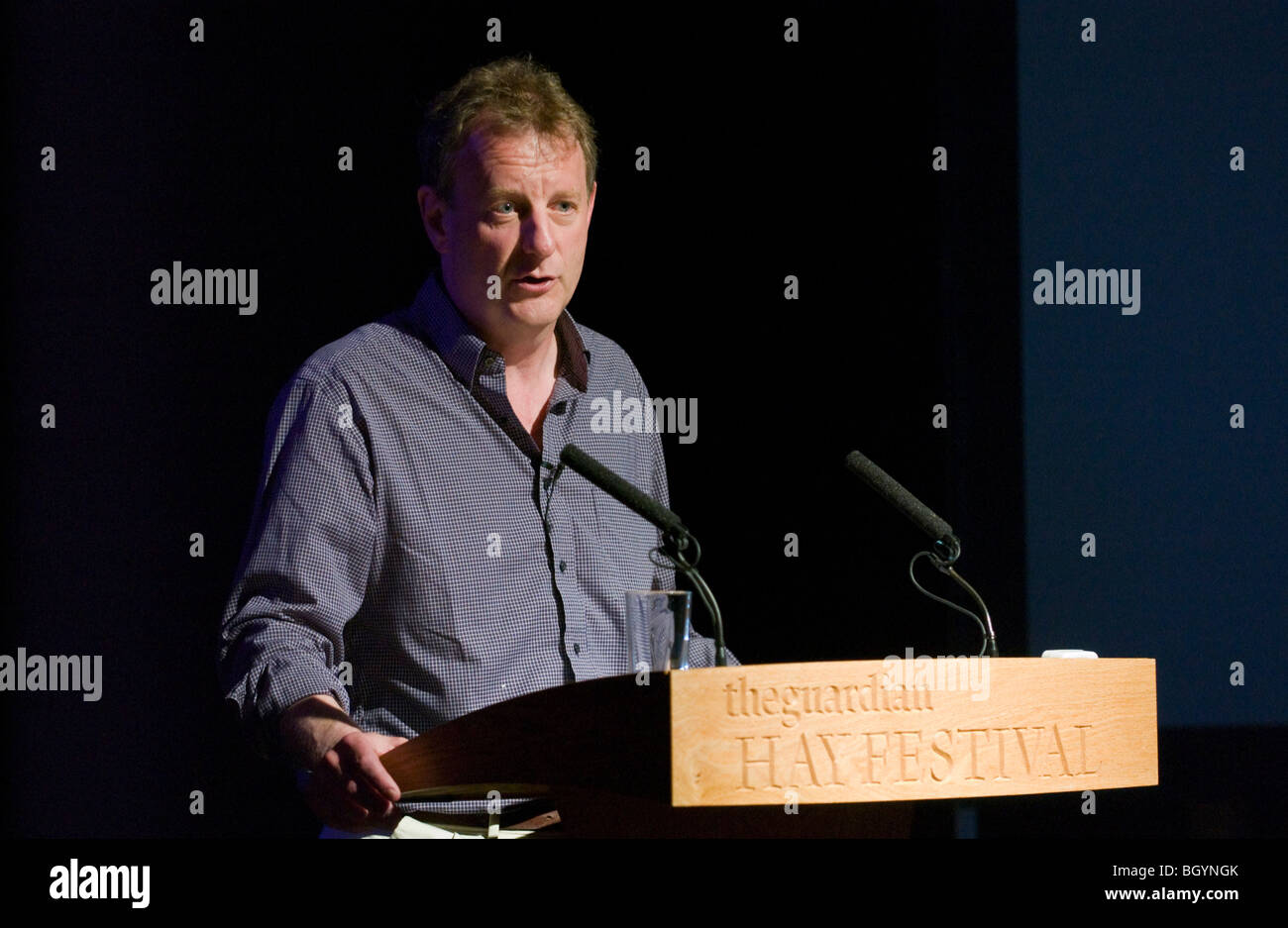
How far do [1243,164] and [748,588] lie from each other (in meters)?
1.63

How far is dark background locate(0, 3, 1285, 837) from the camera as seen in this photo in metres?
3.09

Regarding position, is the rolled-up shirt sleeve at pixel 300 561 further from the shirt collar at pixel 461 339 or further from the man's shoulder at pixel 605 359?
the man's shoulder at pixel 605 359

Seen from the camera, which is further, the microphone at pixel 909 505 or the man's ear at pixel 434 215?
the man's ear at pixel 434 215

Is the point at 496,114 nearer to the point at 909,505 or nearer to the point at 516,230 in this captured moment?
the point at 516,230

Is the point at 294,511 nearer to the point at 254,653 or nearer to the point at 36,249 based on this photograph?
the point at 254,653

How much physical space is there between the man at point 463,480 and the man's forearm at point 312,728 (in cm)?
8

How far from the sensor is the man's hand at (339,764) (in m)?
1.76

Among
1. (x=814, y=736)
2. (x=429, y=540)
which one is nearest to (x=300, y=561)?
(x=429, y=540)

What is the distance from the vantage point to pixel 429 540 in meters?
2.46

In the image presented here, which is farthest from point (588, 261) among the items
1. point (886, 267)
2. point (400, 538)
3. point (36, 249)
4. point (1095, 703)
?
point (1095, 703)

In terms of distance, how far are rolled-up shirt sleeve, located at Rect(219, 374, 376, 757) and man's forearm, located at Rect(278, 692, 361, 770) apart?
0.06ft

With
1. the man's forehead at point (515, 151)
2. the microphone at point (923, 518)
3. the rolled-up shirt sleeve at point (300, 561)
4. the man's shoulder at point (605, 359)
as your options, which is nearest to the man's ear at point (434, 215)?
the man's forehead at point (515, 151)

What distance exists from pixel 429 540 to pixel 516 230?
25.2 inches

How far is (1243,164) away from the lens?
340 cm
